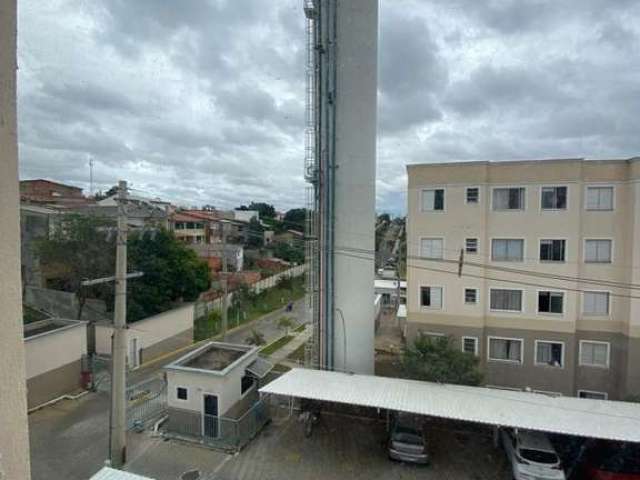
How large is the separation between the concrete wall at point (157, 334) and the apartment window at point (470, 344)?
50.4 ft

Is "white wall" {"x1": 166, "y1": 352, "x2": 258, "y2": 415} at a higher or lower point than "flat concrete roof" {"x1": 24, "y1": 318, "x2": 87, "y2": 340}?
lower

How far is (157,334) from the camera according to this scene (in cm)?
2066

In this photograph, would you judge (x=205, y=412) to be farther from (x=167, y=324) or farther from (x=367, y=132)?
(x=367, y=132)

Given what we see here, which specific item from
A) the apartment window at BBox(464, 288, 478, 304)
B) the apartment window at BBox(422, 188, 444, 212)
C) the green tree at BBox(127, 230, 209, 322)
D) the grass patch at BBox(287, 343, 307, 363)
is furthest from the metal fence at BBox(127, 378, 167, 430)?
the apartment window at BBox(422, 188, 444, 212)

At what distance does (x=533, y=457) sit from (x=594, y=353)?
7.64m

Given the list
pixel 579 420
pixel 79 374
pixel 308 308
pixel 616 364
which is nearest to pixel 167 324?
pixel 79 374

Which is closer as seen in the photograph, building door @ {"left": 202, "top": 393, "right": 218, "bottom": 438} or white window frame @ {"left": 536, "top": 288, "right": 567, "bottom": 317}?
building door @ {"left": 202, "top": 393, "right": 218, "bottom": 438}

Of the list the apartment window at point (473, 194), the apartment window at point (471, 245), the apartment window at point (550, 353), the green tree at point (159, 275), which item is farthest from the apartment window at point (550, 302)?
the green tree at point (159, 275)

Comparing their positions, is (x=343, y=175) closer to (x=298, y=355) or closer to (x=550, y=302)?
(x=550, y=302)

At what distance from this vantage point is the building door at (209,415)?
1273 cm

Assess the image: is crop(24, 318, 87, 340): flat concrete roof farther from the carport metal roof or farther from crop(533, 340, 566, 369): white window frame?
crop(533, 340, 566, 369): white window frame

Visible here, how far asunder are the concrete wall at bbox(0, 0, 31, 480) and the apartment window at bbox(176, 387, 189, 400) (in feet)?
42.4

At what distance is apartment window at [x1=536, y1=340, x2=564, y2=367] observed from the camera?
52.6ft

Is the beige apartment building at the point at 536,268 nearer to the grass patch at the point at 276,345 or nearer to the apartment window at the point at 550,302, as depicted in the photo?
the apartment window at the point at 550,302
